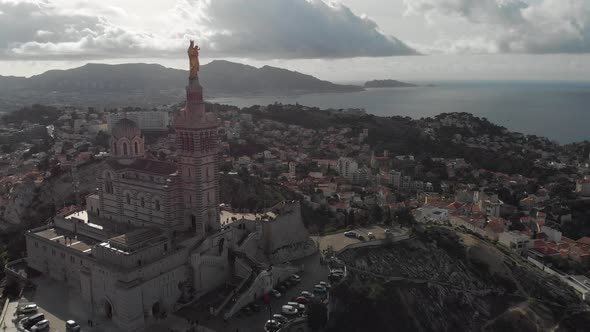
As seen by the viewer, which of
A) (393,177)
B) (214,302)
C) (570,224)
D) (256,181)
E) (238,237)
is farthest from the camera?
(393,177)

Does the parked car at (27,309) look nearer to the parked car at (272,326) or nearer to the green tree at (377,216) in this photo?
the parked car at (272,326)

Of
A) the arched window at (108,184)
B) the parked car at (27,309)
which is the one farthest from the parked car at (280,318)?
the arched window at (108,184)

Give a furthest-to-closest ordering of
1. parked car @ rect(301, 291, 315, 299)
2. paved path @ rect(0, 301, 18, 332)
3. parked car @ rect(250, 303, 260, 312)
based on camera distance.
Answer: parked car @ rect(301, 291, 315, 299), parked car @ rect(250, 303, 260, 312), paved path @ rect(0, 301, 18, 332)

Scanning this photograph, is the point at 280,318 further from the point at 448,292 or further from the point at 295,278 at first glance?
the point at 448,292

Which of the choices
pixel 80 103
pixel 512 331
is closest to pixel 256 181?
pixel 512 331

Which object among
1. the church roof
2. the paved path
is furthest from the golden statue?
the paved path

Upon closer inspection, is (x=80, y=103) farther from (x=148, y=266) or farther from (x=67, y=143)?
(x=148, y=266)

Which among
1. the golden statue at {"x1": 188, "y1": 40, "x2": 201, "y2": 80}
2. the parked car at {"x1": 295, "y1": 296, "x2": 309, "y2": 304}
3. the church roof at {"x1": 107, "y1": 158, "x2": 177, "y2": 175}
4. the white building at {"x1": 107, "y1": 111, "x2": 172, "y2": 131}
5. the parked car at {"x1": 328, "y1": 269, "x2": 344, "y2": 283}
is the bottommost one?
the parked car at {"x1": 295, "y1": 296, "x2": 309, "y2": 304}

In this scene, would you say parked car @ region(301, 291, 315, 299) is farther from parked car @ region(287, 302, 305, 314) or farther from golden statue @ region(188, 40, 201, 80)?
golden statue @ region(188, 40, 201, 80)
